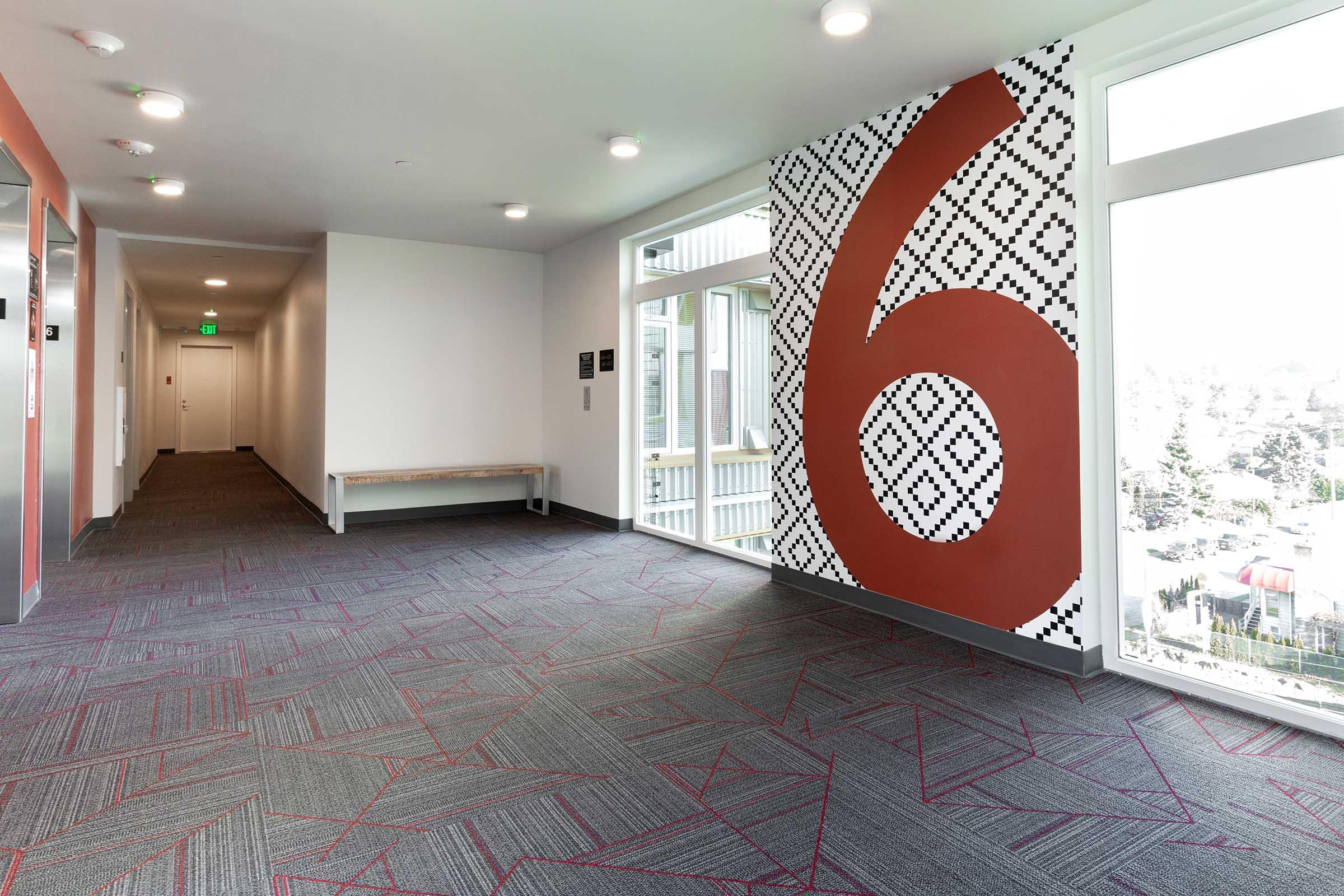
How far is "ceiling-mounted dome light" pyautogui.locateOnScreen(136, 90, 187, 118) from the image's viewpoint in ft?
12.4

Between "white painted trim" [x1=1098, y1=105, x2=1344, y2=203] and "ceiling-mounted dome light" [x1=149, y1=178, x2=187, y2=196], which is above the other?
"ceiling-mounted dome light" [x1=149, y1=178, x2=187, y2=196]

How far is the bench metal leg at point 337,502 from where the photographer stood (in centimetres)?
650

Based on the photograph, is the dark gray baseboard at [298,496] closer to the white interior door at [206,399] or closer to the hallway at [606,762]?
the hallway at [606,762]

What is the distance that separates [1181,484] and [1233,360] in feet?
1.62

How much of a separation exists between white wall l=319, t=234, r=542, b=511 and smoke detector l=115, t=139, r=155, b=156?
216cm

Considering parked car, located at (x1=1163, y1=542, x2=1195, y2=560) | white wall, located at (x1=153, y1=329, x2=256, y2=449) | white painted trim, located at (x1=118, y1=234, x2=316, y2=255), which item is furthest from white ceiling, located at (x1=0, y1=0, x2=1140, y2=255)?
white wall, located at (x1=153, y1=329, x2=256, y2=449)

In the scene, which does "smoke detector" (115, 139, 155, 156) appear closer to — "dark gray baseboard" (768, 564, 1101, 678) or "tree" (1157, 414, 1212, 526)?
"dark gray baseboard" (768, 564, 1101, 678)

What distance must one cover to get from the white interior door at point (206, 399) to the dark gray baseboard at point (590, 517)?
11511 mm

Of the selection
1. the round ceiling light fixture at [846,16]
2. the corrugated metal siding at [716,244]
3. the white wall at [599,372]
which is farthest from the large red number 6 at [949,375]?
the white wall at [599,372]

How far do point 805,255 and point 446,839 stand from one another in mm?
3541

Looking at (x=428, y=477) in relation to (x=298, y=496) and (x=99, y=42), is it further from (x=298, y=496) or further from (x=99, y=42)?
(x=99, y=42)

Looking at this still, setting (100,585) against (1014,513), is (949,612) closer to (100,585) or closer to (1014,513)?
(1014,513)

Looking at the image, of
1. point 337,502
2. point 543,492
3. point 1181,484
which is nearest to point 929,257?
point 1181,484

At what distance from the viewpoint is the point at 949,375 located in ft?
11.8
